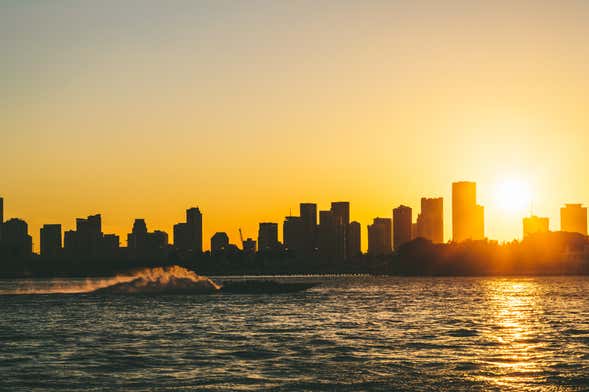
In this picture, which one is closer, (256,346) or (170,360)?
(170,360)

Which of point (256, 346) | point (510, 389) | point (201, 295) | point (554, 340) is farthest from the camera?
point (201, 295)

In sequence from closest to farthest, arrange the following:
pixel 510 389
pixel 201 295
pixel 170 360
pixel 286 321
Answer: pixel 510 389 → pixel 170 360 → pixel 286 321 → pixel 201 295

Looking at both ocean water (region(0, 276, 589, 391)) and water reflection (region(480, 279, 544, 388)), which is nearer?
ocean water (region(0, 276, 589, 391))

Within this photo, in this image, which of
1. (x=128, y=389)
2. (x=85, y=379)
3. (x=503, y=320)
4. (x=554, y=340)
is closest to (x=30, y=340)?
(x=85, y=379)

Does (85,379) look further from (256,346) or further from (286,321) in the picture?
(286,321)

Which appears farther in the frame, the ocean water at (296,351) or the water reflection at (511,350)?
the water reflection at (511,350)

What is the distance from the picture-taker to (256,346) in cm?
6575

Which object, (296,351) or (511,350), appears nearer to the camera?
(296,351)

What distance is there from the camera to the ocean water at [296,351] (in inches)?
1880

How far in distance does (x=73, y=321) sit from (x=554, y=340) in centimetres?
5016

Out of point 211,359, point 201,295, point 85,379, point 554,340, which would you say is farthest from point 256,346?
point 201,295

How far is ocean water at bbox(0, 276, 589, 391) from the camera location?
157 feet

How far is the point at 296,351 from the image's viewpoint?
203 ft

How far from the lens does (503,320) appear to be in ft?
314
